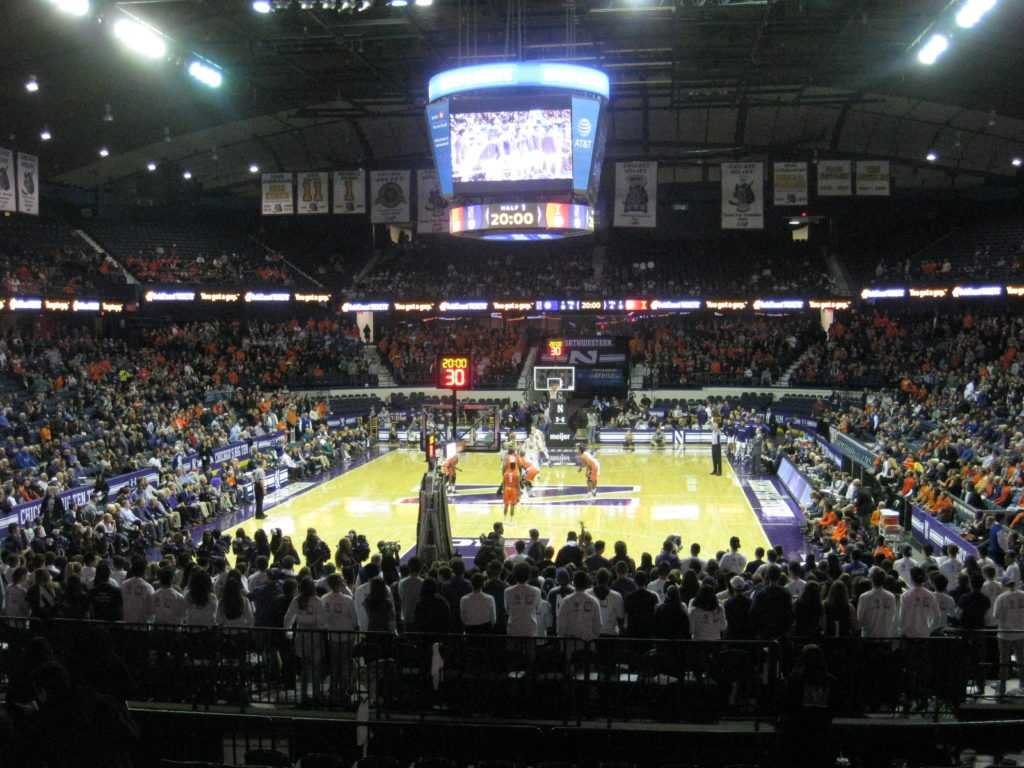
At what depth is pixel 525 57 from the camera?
92.5 ft

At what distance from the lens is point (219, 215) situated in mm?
48688

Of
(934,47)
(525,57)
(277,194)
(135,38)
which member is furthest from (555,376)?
(135,38)

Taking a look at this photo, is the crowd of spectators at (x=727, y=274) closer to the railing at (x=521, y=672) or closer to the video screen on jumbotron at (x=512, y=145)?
the video screen on jumbotron at (x=512, y=145)

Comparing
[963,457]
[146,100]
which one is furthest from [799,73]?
[146,100]

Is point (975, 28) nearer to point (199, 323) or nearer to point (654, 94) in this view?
point (654, 94)

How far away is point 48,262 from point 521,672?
33.5 m

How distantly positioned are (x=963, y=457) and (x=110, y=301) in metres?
31.3

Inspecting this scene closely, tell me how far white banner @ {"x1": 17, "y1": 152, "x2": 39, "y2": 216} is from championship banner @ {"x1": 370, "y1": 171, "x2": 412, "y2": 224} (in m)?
11.4

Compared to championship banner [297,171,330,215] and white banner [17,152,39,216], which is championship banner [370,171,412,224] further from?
white banner [17,152,39,216]

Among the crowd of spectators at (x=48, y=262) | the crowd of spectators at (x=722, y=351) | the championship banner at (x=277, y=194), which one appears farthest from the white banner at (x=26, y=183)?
the crowd of spectators at (x=722, y=351)

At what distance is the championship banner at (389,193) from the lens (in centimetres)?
3550

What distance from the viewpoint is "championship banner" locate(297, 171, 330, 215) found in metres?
34.5

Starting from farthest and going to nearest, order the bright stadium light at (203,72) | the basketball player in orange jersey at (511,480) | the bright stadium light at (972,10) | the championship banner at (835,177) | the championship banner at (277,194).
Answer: the championship banner at (277,194) < the championship banner at (835,177) < the bright stadium light at (203,72) < the basketball player in orange jersey at (511,480) < the bright stadium light at (972,10)

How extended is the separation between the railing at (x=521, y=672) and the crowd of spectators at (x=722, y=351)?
34487 millimetres
